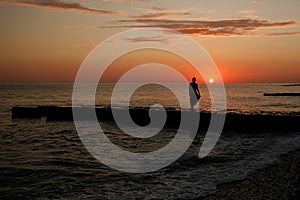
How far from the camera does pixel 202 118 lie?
25297 mm

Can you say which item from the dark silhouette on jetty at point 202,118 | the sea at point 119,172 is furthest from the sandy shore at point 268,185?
the dark silhouette on jetty at point 202,118

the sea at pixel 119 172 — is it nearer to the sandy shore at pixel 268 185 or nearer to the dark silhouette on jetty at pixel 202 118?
the sandy shore at pixel 268 185

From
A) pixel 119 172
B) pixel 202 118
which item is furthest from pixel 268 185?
pixel 202 118

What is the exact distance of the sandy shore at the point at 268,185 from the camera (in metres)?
8.22

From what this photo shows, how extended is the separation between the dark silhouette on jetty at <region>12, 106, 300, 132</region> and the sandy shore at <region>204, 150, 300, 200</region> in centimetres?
1149

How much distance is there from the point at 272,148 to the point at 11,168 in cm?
1271

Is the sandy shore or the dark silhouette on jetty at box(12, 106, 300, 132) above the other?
the dark silhouette on jetty at box(12, 106, 300, 132)

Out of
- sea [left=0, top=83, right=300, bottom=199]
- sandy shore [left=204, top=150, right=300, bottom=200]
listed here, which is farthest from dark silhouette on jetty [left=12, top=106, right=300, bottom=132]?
sandy shore [left=204, top=150, right=300, bottom=200]

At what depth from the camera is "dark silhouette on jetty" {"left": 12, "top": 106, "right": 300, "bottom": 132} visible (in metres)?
22.7

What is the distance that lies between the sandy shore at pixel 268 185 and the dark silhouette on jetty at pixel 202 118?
37.7 ft

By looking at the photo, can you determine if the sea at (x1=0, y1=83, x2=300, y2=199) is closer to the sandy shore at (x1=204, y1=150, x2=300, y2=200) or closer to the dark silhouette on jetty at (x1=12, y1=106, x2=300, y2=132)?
the sandy shore at (x1=204, y1=150, x2=300, y2=200)

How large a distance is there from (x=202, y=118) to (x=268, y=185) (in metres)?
16.2

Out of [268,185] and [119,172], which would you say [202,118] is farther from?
[268,185]

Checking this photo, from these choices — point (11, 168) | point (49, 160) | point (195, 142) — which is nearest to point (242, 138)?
point (195, 142)
